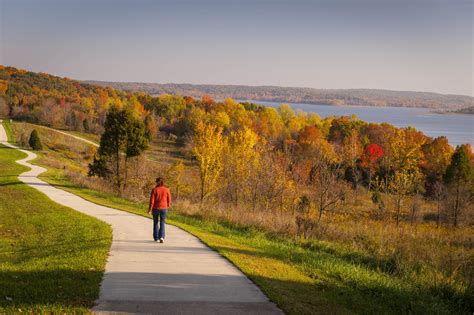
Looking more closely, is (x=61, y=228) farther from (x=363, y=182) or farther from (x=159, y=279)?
(x=363, y=182)

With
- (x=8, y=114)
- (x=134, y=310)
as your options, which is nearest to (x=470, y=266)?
(x=134, y=310)

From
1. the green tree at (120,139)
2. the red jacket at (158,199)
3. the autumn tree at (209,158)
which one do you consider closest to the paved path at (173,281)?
the red jacket at (158,199)

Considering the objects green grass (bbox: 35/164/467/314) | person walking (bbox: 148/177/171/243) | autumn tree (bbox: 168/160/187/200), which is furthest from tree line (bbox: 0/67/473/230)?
person walking (bbox: 148/177/171/243)

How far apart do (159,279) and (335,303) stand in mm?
3459

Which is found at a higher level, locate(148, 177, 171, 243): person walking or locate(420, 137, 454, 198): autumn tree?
locate(148, 177, 171, 243): person walking

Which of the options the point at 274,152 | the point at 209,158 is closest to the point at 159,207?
the point at 209,158

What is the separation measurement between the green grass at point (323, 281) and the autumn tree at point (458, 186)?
31.4 metres

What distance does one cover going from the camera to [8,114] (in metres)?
99.3

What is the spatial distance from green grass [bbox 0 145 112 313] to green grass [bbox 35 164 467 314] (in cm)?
321

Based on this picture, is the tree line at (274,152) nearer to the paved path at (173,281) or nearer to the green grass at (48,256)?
the paved path at (173,281)

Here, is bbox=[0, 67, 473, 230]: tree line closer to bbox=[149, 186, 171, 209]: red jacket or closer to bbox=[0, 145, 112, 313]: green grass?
bbox=[149, 186, 171, 209]: red jacket

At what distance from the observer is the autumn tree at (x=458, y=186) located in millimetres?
40912

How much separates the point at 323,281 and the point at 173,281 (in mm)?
3304

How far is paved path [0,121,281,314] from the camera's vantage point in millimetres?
7285
